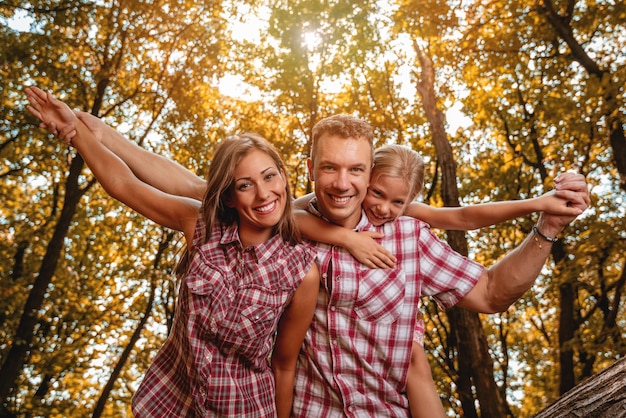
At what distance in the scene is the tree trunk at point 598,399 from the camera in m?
1.66

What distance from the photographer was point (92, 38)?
12.2 m

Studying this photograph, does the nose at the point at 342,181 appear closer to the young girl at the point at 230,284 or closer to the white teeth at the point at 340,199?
the white teeth at the point at 340,199

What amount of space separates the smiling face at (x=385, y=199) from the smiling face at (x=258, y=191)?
507 mm

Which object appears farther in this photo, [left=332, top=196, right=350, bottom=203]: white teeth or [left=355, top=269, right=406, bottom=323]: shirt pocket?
[left=332, top=196, right=350, bottom=203]: white teeth

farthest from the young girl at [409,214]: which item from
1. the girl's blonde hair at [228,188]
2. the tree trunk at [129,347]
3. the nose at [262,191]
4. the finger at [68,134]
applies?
the tree trunk at [129,347]

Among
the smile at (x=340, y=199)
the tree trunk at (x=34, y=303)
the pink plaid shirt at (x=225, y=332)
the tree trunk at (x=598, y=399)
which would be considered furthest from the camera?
the tree trunk at (x=34, y=303)

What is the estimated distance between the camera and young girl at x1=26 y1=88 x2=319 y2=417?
8.34ft

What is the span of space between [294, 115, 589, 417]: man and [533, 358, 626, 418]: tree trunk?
0.83 m

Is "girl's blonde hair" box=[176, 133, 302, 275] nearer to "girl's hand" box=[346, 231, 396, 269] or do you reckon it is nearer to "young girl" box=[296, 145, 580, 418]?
"young girl" box=[296, 145, 580, 418]

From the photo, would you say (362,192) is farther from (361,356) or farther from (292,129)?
(292,129)

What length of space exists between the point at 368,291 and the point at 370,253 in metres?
0.19

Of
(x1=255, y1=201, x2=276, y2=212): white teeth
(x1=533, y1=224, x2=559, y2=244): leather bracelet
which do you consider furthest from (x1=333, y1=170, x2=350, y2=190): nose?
(x1=533, y1=224, x2=559, y2=244): leather bracelet

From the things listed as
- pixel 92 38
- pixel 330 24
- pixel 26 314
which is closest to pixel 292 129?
pixel 330 24

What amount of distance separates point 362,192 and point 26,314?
9.56 m
